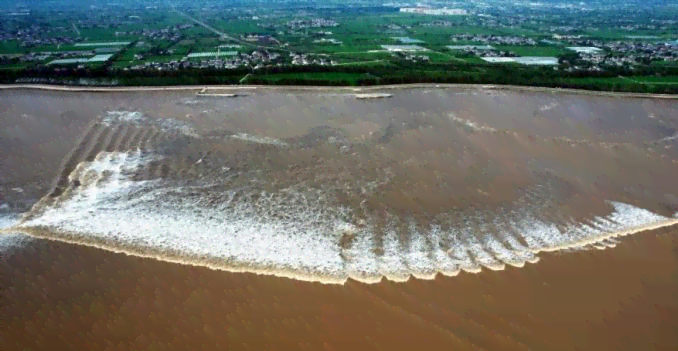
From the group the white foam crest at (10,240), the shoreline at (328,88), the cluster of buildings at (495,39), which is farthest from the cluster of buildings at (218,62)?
the cluster of buildings at (495,39)

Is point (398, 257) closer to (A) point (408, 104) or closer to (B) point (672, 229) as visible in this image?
(B) point (672, 229)

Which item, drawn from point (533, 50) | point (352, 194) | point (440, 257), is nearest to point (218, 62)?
point (352, 194)

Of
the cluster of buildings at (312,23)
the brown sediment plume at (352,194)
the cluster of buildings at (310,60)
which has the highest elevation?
the cluster of buildings at (312,23)

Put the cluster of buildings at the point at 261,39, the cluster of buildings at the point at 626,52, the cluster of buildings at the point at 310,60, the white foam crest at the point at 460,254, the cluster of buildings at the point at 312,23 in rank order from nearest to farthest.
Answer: the white foam crest at the point at 460,254 → the cluster of buildings at the point at 310,60 → the cluster of buildings at the point at 626,52 → the cluster of buildings at the point at 261,39 → the cluster of buildings at the point at 312,23

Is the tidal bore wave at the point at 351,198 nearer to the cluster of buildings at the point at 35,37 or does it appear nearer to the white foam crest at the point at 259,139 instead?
the white foam crest at the point at 259,139

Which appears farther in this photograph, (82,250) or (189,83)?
(189,83)

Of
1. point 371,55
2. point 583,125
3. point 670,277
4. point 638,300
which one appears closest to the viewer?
point 638,300

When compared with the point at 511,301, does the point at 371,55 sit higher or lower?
higher

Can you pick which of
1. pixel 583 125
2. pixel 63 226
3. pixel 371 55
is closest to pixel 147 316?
→ pixel 63 226
